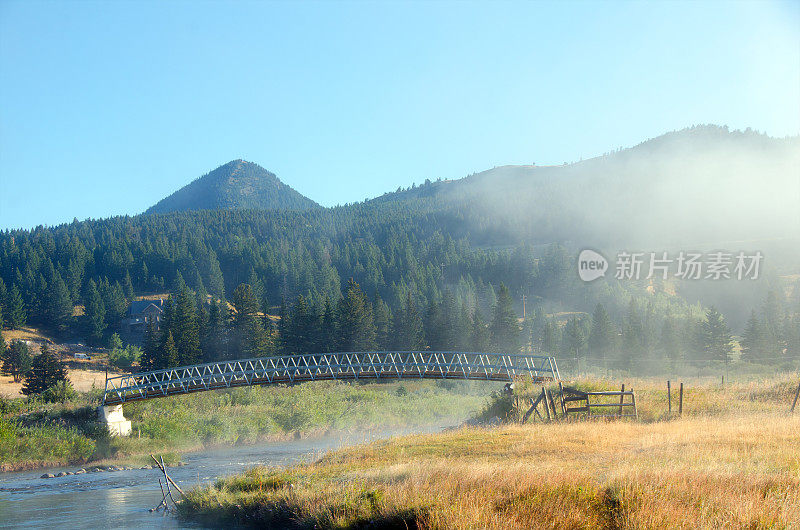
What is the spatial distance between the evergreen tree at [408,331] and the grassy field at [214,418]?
2182cm

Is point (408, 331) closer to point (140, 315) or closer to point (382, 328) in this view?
point (382, 328)

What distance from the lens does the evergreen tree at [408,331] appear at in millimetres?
95812

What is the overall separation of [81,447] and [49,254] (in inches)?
6326

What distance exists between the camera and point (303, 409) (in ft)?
184

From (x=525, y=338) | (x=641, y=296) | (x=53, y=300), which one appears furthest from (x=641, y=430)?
(x=53, y=300)

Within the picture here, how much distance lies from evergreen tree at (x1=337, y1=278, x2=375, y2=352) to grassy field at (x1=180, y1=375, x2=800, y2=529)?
64.2 meters

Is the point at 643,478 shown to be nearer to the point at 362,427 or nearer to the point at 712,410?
the point at 712,410

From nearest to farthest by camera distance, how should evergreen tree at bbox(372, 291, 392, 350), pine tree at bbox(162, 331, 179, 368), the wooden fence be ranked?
the wooden fence < pine tree at bbox(162, 331, 179, 368) < evergreen tree at bbox(372, 291, 392, 350)

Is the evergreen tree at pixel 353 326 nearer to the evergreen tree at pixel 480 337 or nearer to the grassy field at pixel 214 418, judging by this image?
the evergreen tree at pixel 480 337

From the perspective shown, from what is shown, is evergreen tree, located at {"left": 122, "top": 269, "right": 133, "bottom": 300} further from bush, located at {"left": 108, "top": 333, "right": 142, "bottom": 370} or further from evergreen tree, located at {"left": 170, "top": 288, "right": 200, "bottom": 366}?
evergreen tree, located at {"left": 170, "top": 288, "right": 200, "bottom": 366}

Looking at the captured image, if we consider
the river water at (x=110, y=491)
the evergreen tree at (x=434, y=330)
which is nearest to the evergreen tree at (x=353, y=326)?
the evergreen tree at (x=434, y=330)

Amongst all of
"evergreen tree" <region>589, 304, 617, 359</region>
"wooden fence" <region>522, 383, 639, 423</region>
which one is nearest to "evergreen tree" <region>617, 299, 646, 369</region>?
"evergreen tree" <region>589, 304, 617, 359</region>

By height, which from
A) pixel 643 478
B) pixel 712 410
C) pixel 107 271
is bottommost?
pixel 712 410

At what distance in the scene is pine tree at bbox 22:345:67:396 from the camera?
240 ft
